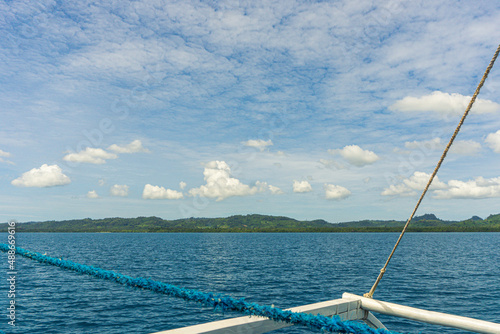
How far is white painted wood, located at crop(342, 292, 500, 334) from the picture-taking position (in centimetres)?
566

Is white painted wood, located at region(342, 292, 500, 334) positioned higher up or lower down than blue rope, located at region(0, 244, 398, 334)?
lower down

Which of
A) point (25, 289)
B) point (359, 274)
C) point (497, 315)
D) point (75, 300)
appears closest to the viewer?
point (497, 315)

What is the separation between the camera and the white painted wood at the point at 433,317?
223 inches

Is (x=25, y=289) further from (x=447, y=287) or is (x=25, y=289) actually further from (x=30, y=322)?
(x=447, y=287)

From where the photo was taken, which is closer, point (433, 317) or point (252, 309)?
point (252, 309)

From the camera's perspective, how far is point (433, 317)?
246 inches

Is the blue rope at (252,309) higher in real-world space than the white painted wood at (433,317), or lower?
higher

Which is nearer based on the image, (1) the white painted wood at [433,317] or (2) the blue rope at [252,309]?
(2) the blue rope at [252,309]

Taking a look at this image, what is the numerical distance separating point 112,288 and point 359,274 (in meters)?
34.8

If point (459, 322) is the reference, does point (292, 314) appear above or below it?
above

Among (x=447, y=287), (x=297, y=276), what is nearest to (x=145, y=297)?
(x=297, y=276)

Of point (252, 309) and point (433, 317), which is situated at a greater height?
point (252, 309)

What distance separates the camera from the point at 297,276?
46281 millimetres

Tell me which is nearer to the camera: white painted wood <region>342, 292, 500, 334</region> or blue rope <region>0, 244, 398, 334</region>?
blue rope <region>0, 244, 398, 334</region>
